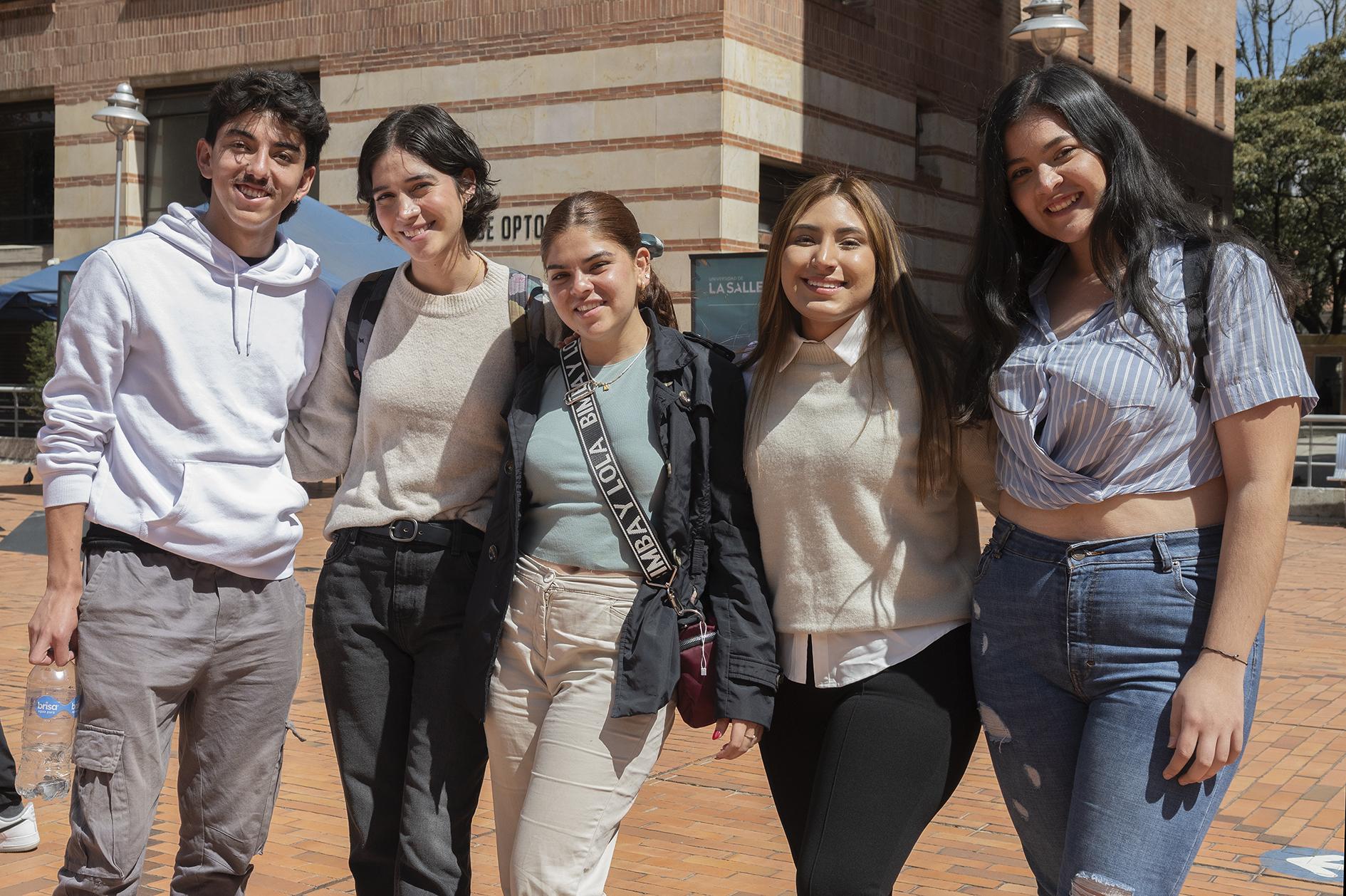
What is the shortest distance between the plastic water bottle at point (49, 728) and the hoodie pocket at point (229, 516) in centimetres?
40

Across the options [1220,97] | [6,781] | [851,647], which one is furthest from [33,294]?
[1220,97]

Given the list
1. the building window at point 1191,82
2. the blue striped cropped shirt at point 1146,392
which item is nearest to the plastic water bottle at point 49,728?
the blue striped cropped shirt at point 1146,392

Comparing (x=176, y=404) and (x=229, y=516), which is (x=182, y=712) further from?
(x=176, y=404)

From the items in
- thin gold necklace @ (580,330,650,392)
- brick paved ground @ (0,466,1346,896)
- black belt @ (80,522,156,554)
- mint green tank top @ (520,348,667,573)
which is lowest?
brick paved ground @ (0,466,1346,896)

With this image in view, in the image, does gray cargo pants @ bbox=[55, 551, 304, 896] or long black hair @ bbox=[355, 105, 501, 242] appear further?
long black hair @ bbox=[355, 105, 501, 242]

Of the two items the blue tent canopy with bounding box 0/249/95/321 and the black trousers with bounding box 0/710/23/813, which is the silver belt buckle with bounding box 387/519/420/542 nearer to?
the black trousers with bounding box 0/710/23/813

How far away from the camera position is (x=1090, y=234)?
2.85 m

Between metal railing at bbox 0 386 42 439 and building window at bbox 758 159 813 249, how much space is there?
39.2 ft

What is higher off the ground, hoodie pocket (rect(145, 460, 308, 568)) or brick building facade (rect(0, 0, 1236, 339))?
brick building facade (rect(0, 0, 1236, 339))

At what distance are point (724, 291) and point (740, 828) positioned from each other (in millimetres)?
9188

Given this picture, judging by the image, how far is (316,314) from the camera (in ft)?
11.6

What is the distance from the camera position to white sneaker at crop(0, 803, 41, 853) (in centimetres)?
486

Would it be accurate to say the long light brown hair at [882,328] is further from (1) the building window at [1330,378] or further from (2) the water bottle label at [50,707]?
(1) the building window at [1330,378]

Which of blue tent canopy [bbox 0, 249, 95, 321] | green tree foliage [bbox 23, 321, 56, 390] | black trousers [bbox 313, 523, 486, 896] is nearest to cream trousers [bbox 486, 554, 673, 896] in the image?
black trousers [bbox 313, 523, 486, 896]
